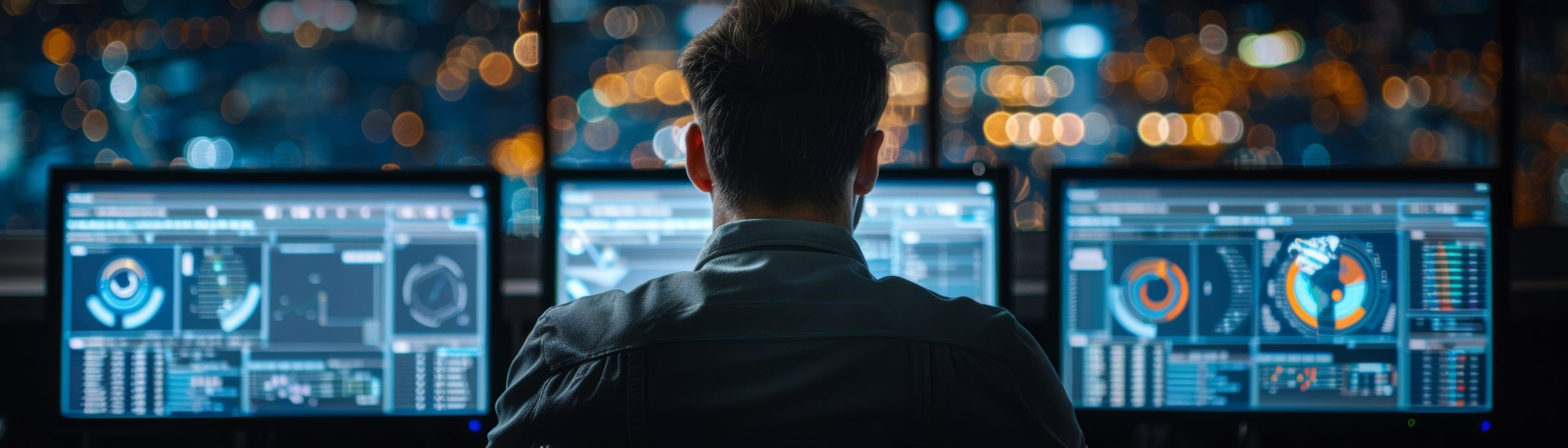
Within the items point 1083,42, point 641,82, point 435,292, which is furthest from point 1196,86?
point 435,292

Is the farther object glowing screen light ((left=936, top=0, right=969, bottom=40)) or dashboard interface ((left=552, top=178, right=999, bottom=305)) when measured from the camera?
glowing screen light ((left=936, top=0, right=969, bottom=40))

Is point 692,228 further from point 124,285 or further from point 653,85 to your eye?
point 653,85

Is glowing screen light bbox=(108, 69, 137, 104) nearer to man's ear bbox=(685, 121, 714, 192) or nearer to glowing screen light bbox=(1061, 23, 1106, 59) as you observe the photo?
man's ear bbox=(685, 121, 714, 192)

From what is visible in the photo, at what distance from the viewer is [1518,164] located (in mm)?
1740

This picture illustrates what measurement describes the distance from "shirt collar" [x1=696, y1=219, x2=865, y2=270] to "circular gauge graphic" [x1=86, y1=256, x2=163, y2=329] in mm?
981

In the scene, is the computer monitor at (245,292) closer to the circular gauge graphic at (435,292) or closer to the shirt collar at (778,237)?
the circular gauge graphic at (435,292)

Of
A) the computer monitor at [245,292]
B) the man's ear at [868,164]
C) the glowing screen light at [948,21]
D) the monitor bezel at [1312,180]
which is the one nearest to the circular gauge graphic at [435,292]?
the computer monitor at [245,292]

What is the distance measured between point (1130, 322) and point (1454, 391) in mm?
478

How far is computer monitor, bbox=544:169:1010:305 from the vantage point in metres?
1.37

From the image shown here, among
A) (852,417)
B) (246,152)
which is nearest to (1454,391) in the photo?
(852,417)

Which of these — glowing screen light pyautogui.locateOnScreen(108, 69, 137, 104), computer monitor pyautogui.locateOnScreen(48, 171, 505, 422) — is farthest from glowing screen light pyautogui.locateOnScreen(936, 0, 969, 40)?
glowing screen light pyautogui.locateOnScreen(108, 69, 137, 104)

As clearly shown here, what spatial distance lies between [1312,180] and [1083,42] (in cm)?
1818

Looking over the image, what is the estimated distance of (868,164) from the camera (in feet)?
2.75

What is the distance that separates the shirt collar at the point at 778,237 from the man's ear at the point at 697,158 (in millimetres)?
64
